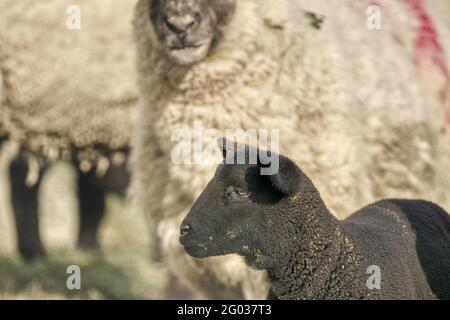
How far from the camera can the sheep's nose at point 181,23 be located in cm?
542

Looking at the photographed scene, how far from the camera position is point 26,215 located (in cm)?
857

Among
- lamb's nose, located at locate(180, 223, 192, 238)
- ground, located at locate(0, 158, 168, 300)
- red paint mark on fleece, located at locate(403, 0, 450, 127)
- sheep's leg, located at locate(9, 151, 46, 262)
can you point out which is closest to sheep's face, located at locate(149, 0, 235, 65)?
red paint mark on fleece, located at locate(403, 0, 450, 127)

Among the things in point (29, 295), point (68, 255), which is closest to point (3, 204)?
point (68, 255)

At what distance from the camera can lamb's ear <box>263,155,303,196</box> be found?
3.92 m

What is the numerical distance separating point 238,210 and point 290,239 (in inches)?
8.7

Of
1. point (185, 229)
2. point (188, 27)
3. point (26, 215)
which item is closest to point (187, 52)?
point (188, 27)

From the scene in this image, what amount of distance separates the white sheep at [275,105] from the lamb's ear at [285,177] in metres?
1.52

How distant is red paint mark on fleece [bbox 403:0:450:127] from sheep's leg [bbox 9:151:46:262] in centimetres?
327

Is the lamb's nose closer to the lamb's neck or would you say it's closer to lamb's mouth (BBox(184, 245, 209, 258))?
lamb's mouth (BBox(184, 245, 209, 258))

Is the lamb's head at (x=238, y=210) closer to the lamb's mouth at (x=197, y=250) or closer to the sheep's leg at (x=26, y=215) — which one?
the lamb's mouth at (x=197, y=250)

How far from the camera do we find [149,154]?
236 inches

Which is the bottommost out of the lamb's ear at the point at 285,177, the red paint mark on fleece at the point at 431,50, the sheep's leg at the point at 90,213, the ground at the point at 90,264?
the ground at the point at 90,264

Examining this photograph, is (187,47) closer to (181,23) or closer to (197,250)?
(181,23)

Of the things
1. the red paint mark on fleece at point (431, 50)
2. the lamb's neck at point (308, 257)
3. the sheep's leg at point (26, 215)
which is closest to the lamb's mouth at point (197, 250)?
the lamb's neck at point (308, 257)
